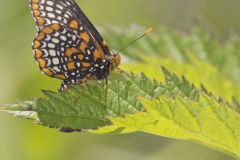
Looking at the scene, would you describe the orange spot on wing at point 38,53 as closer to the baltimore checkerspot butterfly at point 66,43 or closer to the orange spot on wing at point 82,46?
the baltimore checkerspot butterfly at point 66,43

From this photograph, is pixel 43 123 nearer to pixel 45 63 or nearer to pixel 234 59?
pixel 45 63

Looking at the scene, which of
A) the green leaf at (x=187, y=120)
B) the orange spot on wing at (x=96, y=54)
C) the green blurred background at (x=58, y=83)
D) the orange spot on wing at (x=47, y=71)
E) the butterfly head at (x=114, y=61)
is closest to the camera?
the green leaf at (x=187, y=120)

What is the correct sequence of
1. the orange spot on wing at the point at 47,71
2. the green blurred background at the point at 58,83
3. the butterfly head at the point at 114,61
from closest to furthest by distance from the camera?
the butterfly head at the point at 114,61, the orange spot on wing at the point at 47,71, the green blurred background at the point at 58,83

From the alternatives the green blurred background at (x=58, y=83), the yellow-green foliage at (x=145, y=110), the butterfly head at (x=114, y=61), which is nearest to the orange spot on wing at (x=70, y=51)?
the butterfly head at (x=114, y=61)

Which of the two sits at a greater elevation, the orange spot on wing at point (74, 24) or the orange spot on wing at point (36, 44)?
the orange spot on wing at point (36, 44)

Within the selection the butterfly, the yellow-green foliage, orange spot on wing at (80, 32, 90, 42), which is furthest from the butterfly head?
the yellow-green foliage

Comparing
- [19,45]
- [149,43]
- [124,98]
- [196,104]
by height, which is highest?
[19,45]

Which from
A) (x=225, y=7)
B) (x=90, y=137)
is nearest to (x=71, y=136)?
(x=90, y=137)
